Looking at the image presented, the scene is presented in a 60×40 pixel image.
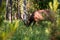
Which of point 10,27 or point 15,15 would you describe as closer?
point 10,27

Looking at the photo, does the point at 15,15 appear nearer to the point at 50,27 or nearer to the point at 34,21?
the point at 34,21

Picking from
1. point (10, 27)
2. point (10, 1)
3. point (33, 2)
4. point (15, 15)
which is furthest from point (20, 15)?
point (10, 27)

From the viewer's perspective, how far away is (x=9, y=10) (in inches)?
232

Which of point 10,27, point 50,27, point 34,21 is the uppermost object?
point 10,27

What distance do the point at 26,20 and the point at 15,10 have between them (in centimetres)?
47

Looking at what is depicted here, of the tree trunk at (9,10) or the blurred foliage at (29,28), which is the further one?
the tree trunk at (9,10)

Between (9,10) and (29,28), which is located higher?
(9,10)

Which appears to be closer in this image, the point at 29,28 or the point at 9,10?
the point at 29,28

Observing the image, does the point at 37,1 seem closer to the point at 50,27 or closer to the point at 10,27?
the point at 50,27

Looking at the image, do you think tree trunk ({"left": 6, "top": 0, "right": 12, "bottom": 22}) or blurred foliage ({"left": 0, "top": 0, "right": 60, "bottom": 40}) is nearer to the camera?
blurred foliage ({"left": 0, "top": 0, "right": 60, "bottom": 40})

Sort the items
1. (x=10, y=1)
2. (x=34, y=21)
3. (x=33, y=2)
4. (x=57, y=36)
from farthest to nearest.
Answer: (x=33, y=2) < (x=34, y=21) < (x=10, y=1) < (x=57, y=36)

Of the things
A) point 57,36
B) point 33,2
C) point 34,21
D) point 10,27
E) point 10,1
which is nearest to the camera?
point 10,27

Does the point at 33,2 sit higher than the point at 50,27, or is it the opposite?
the point at 50,27

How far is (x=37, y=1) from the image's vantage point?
361 inches
